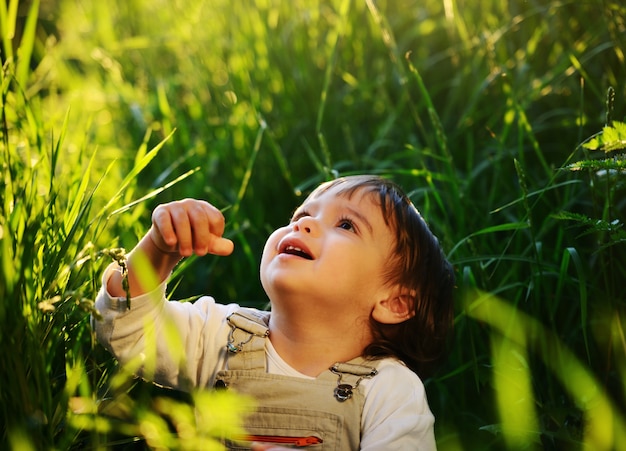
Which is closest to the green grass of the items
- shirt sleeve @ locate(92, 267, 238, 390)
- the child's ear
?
shirt sleeve @ locate(92, 267, 238, 390)

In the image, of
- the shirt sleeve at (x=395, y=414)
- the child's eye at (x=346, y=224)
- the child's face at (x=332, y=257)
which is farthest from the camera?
the child's eye at (x=346, y=224)

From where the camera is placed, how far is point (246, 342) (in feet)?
5.65

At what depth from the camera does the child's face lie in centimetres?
166

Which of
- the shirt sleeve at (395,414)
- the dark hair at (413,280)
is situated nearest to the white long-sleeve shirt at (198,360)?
the shirt sleeve at (395,414)

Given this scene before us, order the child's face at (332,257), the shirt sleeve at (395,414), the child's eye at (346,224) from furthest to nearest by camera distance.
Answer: the child's eye at (346,224), the child's face at (332,257), the shirt sleeve at (395,414)

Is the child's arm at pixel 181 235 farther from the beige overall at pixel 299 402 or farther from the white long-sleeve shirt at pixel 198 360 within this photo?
the beige overall at pixel 299 402

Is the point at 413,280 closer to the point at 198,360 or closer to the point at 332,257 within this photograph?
the point at 332,257

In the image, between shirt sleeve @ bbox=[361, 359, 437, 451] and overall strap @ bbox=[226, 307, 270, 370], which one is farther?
overall strap @ bbox=[226, 307, 270, 370]

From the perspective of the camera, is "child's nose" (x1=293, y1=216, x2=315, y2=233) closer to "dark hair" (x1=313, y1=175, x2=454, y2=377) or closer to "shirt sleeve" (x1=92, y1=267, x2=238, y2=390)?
"dark hair" (x1=313, y1=175, x2=454, y2=377)

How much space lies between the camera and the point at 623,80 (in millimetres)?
2438

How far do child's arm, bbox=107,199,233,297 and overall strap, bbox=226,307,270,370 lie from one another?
0.21 metres

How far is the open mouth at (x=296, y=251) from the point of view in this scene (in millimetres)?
1704

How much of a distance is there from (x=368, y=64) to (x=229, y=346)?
1.93 metres

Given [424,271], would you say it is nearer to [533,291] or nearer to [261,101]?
[533,291]
